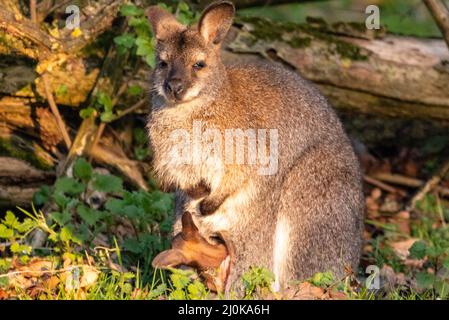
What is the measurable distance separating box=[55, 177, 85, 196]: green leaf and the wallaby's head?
1379 mm

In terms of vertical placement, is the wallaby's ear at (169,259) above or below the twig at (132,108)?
below

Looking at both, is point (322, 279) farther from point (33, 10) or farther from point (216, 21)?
point (33, 10)

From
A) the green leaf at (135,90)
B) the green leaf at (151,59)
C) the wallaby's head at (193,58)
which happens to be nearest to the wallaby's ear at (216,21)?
the wallaby's head at (193,58)

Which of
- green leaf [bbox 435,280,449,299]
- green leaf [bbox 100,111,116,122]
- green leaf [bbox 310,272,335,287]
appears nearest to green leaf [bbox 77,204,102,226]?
green leaf [bbox 100,111,116,122]

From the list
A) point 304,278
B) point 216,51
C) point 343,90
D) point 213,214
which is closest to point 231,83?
point 216,51

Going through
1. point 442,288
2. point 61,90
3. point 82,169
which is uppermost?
point 61,90

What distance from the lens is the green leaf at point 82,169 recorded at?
A: 7.33m

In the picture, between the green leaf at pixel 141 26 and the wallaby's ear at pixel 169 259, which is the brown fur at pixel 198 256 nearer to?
the wallaby's ear at pixel 169 259

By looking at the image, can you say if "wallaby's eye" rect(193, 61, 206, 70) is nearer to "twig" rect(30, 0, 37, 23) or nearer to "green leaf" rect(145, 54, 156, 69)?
"green leaf" rect(145, 54, 156, 69)

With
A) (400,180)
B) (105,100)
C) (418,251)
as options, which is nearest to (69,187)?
(105,100)

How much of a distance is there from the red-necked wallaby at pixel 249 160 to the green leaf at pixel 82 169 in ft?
3.53

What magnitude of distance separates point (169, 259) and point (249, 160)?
83 centimetres

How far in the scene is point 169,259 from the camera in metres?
6.00

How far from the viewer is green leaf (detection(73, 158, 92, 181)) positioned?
7330 mm
